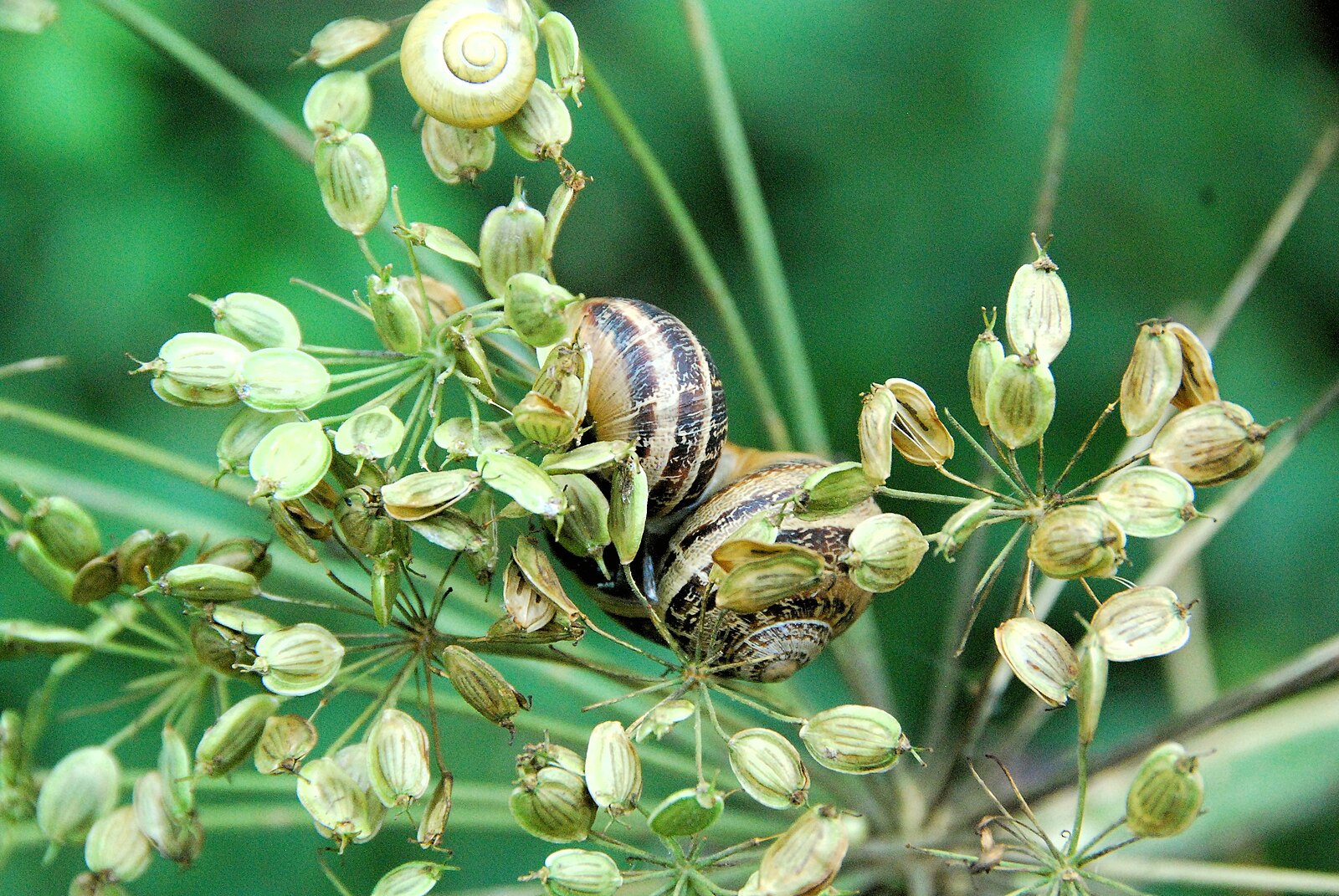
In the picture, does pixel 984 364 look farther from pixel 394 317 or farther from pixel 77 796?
pixel 77 796

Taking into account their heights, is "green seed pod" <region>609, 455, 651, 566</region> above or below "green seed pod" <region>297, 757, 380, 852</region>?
above

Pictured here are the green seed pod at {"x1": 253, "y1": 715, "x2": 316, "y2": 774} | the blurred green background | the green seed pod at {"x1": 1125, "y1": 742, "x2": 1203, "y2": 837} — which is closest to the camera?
the green seed pod at {"x1": 1125, "y1": 742, "x2": 1203, "y2": 837}

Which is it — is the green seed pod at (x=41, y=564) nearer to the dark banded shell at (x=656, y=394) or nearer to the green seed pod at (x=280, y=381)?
the green seed pod at (x=280, y=381)

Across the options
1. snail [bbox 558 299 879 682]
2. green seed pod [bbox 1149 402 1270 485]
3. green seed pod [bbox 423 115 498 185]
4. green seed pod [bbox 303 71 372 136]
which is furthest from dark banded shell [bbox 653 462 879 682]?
green seed pod [bbox 303 71 372 136]

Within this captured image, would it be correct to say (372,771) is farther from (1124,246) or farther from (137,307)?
(1124,246)

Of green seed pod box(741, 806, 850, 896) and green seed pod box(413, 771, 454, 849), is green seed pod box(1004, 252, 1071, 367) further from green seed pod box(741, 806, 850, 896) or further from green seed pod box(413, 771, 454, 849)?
green seed pod box(413, 771, 454, 849)

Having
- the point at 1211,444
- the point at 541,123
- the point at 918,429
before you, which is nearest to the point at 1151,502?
the point at 1211,444
